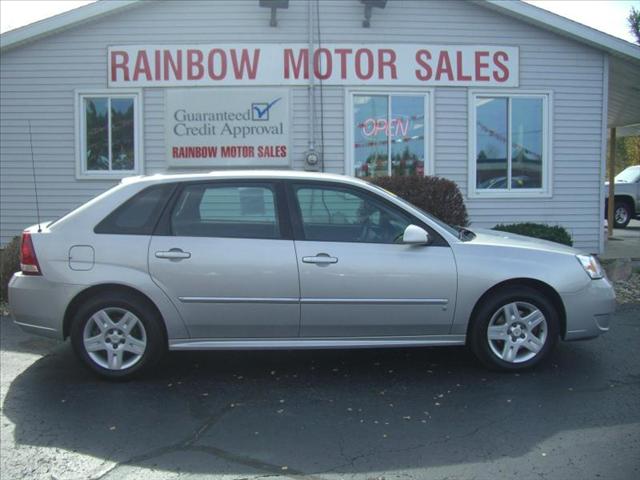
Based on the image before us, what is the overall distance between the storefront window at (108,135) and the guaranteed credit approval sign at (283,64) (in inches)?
15.2

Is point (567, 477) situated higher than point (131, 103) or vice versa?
point (131, 103)

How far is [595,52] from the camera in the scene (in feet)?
35.9

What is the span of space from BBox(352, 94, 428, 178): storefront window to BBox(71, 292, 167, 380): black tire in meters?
6.33

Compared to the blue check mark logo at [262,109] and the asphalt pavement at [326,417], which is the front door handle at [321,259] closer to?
the asphalt pavement at [326,417]

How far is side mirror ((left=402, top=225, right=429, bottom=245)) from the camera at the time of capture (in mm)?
5008

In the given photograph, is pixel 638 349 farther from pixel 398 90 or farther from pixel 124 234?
pixel 398 90

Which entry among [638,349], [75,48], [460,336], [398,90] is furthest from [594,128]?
[75,48]

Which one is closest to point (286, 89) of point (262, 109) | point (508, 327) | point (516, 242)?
point (262, 109)

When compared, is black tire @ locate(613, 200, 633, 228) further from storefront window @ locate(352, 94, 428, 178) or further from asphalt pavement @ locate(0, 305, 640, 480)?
asphalt pavement @ locate(0, 305, 640, 480)

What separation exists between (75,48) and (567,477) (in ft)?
32.3

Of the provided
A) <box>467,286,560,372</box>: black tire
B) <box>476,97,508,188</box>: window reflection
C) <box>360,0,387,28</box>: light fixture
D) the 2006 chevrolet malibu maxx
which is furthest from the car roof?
<box>476,97,508,188</box>: window reflection

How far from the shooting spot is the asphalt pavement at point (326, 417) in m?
3.73

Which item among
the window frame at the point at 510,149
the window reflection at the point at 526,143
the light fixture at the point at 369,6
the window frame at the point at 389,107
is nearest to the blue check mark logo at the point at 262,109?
the window frame at the point at 389,107

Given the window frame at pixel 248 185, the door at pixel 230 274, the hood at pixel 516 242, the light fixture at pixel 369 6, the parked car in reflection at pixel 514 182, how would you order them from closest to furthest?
the door at pixel 230 274
the window frame at pixel 248 185
the hood at pixel 516 242
the light fixture at pixel 369 6
the parked car in reflection at pixel 514 182
